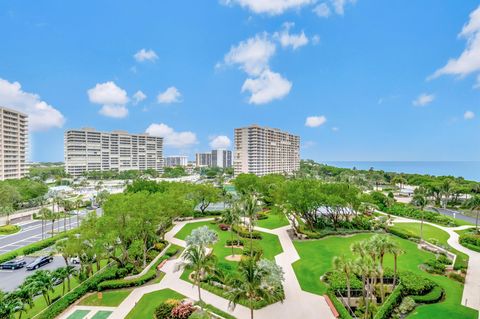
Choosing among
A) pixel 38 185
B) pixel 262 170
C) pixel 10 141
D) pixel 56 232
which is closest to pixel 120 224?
pixel 56 232

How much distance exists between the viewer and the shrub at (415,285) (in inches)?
927

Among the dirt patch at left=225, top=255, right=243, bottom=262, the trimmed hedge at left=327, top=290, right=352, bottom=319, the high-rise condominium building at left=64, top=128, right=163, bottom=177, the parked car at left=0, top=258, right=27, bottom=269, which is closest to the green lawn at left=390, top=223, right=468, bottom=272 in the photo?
the trimmed hedge at left=327, top=290, right=352, bottom=319

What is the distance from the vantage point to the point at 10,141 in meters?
93.4

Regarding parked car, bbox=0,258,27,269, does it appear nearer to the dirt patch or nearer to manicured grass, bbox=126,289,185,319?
manicured grass, bbox=126,289,185,319

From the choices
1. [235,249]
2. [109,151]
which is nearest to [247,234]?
[235,249]

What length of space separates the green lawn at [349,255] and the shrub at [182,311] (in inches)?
430

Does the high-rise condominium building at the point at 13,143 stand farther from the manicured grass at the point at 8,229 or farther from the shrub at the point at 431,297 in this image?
the shrub at the point at 431,297

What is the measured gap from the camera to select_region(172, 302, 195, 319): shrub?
67.8 ft

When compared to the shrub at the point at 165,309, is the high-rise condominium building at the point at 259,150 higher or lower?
higher

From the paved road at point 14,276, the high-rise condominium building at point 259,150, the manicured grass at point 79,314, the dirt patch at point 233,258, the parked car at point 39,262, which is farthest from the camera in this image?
the high-rise condominium building at point 259,150

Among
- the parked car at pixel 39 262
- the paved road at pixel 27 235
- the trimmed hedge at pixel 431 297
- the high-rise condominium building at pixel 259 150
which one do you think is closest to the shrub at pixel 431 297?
the trimmed hedge at pixel 431 297

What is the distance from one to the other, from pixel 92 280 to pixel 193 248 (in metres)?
13.2

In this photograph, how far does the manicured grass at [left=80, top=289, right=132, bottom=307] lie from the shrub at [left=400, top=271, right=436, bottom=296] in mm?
25783

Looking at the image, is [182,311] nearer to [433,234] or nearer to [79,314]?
[79,314]
